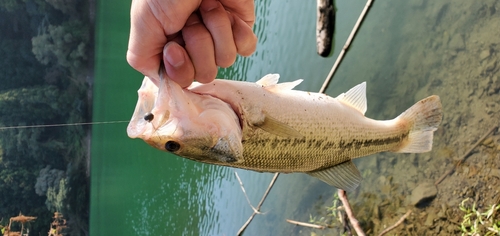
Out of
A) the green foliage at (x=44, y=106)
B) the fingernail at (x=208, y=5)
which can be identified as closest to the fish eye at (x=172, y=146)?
the fingernail at (x=208, y=5)

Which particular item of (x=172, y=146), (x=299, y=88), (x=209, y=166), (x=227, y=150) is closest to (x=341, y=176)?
(x=227, y=150)

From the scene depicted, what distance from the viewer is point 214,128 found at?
1.03 meters

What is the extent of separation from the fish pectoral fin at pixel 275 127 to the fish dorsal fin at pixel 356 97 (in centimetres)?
51

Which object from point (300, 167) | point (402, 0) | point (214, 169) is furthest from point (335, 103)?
point (214, 169)

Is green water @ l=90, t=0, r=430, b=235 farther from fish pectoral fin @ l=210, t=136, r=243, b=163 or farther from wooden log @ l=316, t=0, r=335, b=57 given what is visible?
fish pectoral fin @ l=210, t=136, r=243, b=163

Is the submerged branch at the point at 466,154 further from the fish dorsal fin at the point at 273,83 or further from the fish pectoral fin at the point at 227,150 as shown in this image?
the fish pectoral fin at the point at 227,150

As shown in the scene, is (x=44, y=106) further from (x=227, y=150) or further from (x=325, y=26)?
(x=227, y=150)

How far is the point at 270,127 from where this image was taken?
1250 mm

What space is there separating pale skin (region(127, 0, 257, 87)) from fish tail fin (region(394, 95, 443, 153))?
1.21m

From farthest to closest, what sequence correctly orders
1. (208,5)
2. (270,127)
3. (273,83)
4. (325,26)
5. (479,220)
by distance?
(325,26) < (479,220) < (273,83) < (270,127) < (208,5)

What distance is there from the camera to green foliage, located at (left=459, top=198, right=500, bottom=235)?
2320 mm

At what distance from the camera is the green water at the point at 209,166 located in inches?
128

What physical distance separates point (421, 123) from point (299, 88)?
2259mm

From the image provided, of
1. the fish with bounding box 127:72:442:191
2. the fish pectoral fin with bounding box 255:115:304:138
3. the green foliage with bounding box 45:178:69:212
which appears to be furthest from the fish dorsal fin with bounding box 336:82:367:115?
the green foliage with bounding box 45:178:69:212
